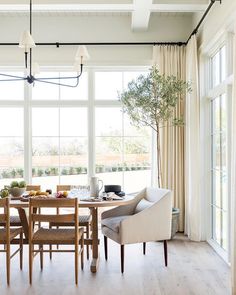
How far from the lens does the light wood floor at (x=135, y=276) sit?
10.3ft

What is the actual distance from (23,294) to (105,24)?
4.12 m

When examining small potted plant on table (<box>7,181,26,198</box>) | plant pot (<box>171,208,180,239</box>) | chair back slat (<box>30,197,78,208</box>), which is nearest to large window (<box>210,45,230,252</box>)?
plant pot (<box>171,208,180,239</box>)

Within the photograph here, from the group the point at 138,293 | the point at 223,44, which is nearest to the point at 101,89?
the point at 223,44

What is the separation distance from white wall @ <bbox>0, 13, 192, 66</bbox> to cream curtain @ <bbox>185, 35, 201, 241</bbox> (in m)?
0.70

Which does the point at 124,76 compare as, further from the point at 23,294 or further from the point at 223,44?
the point at 23,294

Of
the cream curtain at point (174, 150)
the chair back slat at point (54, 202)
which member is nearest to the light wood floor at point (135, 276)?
the chair back slat at point (54, 202)

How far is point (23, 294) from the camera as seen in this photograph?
3.06 metres

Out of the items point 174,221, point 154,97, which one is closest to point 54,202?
point 174,221

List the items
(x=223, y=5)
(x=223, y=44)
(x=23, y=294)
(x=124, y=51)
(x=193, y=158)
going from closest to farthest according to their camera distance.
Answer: (x=23, y=294), (x=223, y=5), (x=223, y=44), (x=193, y=158), (x=124, y=51)

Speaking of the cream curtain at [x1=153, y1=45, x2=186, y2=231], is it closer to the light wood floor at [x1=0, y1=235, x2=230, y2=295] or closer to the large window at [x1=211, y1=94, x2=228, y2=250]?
the large window at [x1=211, y1=94, x2=228, y2=250]

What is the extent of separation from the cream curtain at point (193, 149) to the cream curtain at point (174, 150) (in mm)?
294

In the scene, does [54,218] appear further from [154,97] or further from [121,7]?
[121,7]

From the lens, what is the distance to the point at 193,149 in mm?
4863

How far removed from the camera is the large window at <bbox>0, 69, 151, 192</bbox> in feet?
18.7
